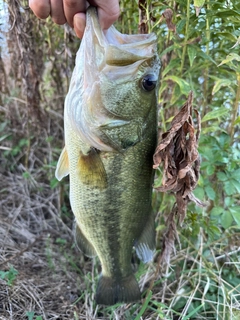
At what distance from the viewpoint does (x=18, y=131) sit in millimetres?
3008

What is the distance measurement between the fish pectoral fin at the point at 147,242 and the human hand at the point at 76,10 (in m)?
0.96

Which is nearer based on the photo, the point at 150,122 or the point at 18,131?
the point at 150,122

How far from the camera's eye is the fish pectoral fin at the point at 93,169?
1.47 meters

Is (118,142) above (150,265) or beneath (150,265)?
above

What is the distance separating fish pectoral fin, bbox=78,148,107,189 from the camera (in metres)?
1.47

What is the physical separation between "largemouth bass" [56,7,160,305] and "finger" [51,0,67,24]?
0.64ft

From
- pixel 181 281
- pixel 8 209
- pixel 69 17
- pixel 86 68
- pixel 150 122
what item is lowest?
pixel 181 281

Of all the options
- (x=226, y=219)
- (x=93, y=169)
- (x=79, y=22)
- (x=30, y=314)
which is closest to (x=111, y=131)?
(x=93, y=169)

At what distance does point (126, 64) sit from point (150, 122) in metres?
0.28

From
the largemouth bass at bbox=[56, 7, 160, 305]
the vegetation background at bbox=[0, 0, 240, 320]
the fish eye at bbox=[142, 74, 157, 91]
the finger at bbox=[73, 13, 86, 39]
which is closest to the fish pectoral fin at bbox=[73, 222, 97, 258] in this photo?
the largemouth bass at bbox=[56, 7, 160, 305]

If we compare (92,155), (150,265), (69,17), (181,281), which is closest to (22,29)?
(69,17)

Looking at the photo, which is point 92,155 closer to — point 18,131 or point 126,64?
point 126,64

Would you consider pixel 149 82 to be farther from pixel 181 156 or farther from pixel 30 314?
pixel 30 314

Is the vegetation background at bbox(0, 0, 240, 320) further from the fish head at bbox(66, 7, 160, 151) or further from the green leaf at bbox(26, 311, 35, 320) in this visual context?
the fish head at bbox(66, 7, 160, 151)
